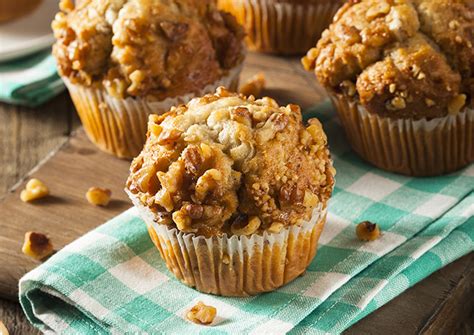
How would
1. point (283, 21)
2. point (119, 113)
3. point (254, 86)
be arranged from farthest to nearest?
point (283, 21) → point (254, 86) → point (119, 113)

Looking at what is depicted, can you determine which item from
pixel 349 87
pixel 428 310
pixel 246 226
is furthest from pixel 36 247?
pixel 428 310

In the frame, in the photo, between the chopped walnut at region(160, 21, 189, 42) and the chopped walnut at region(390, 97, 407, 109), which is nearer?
the chopped walnut at region(390, 97, 407, 109)

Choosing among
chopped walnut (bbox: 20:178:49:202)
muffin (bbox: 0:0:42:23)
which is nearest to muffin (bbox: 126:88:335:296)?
chopped walnut (bbox: 20:178:49:202)

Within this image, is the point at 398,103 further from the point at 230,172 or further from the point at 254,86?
the point at 254,86

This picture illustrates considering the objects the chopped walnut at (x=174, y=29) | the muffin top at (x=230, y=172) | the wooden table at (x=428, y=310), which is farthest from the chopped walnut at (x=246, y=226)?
the chopped walnut at (x=174, y=29)

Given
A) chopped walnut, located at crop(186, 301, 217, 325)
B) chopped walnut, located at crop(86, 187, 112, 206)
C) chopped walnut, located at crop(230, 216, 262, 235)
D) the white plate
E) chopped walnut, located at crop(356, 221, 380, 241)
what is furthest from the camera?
the white plate

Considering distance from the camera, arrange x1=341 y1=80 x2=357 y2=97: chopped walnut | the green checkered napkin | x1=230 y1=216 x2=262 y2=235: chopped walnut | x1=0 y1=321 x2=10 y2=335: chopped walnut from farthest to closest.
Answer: the green checkered napkin < x1=341 y1=80 x2=357 y2=97: chopped walnut < x1=0 y1=321 x2=10 y2=335: chopped walnut < x1=230 y1=216 x2=262 y2=235: chopped walnut

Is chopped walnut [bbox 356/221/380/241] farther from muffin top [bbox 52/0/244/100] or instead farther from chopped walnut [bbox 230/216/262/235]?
muffin top [bbox 52/0/244/100]
